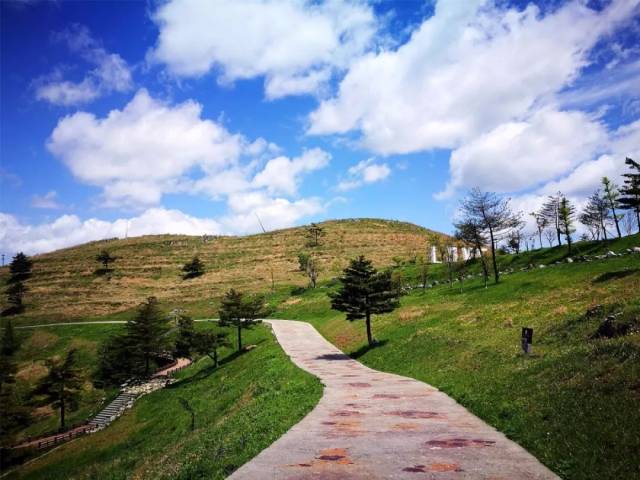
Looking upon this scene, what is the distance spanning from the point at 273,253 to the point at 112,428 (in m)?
102

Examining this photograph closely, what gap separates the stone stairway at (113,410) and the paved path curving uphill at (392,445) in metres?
37.3

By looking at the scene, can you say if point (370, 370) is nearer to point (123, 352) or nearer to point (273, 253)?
point (123, 352)

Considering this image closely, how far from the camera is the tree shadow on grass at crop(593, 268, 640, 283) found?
32.3 metres

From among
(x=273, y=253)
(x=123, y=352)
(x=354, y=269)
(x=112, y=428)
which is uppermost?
(x=273, y=253)

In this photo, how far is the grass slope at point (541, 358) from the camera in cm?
923

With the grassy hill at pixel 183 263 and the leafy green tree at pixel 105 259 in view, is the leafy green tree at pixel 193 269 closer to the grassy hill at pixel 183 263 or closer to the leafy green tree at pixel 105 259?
the grassy hill at pixel 183 263

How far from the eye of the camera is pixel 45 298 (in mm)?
107812

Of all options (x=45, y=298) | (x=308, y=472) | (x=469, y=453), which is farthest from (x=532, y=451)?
(x=45, y=298)

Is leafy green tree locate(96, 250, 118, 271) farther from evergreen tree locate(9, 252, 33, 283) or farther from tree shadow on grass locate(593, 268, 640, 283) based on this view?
tree shadow on grass locate(593, 268, 640, 283)

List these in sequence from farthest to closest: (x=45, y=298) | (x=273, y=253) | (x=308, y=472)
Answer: (x=273, y=253), (x=45, y=298), (x=308, y=472)

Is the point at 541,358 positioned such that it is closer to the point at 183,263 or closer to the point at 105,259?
the point at 183,263

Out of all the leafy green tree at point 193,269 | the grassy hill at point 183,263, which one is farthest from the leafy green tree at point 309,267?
the leafy green tree at point 193,269

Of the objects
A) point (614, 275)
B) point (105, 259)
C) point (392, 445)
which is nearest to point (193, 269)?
point (105, 259)

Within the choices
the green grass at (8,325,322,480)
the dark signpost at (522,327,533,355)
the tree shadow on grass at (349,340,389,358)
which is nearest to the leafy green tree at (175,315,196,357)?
the green grass at (8,325,322,480)
